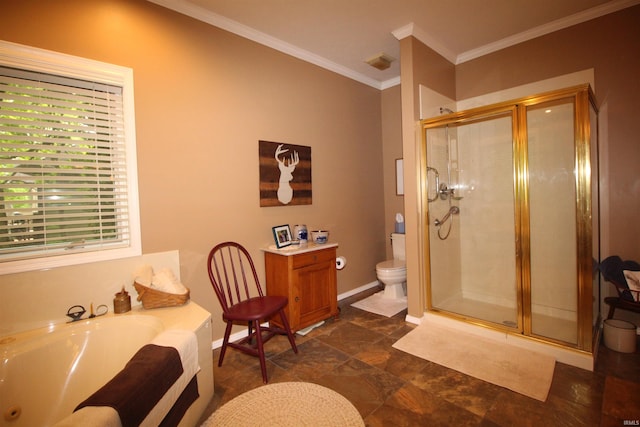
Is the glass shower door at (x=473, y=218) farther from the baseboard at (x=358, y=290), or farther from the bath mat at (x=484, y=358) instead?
the baseboard at (x=358, y=290)

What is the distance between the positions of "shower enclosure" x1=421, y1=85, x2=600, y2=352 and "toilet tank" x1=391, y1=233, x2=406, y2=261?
2.11ft

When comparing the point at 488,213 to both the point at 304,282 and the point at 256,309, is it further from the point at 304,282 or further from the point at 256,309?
the point at 256,309

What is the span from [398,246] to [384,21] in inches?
96.5

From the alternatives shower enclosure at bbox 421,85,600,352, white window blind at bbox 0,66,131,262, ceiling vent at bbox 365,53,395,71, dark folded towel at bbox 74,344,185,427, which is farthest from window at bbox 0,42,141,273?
shower enclosure at bbox 421,85,600,352

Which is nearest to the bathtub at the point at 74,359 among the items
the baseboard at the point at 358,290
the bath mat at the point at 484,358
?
the bath mat at the point at 484,358

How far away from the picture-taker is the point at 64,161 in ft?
6.20

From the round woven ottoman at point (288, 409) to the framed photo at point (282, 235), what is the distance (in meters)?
1.20

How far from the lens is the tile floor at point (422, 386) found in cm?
166

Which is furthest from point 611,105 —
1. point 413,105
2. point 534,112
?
point 413,105

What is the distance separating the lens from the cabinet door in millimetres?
2660

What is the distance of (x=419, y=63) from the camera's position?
9.57ft

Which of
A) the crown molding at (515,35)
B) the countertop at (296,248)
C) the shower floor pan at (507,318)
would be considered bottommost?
the shower floor pan at (507,318)

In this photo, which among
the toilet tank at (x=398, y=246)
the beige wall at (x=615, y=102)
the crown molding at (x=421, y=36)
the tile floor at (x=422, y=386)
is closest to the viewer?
the tile floor at (x=422, y=386)

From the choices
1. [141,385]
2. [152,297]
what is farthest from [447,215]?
[141,385]
